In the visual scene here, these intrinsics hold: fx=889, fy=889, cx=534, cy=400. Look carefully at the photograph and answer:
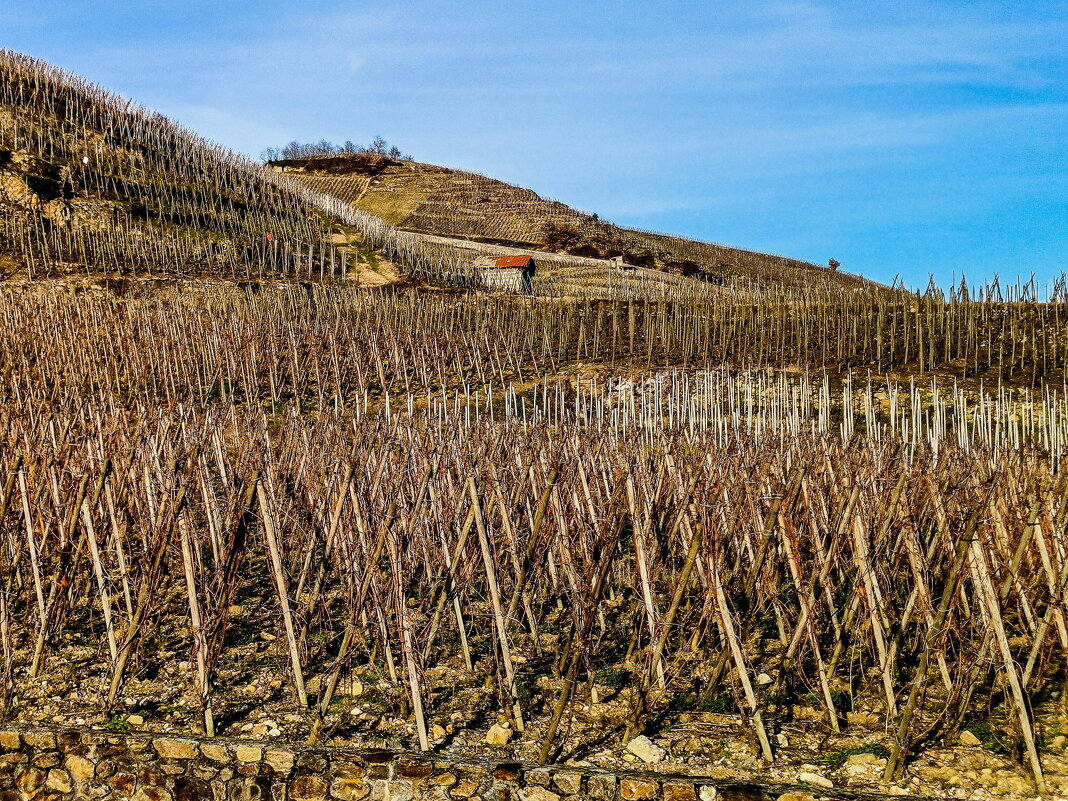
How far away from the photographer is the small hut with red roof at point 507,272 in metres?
33.6

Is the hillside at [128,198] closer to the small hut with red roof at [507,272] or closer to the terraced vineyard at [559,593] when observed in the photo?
the small hut with red roof at [507,272]

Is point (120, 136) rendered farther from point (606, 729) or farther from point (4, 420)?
point (606, 729)

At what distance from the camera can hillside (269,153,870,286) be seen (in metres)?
47.4

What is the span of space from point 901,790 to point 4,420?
9.92m

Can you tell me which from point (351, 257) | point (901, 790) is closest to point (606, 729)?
point (901, 790)

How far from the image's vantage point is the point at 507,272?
3425 cm

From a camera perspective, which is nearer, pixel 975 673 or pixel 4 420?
pixel 975 673

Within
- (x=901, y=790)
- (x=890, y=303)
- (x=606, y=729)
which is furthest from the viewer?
(x=890, y=303)

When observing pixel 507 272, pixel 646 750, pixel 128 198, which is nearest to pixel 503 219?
pixel 507 272

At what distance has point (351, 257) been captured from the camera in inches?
1282

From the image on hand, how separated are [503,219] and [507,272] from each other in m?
19.3

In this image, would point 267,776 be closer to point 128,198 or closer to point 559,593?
point 559,593

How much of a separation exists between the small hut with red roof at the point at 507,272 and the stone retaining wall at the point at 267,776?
29.0 meters

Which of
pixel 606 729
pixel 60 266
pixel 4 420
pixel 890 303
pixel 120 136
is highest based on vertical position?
pixel 120 136
